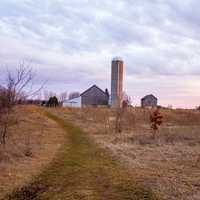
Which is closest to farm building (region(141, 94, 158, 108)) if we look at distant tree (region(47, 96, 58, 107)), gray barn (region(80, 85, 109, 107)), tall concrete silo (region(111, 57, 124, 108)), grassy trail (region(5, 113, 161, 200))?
gray barn (region(80, 85, 109, 107))

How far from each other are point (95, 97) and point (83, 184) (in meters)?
102

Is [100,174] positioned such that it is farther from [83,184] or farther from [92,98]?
[92,98]

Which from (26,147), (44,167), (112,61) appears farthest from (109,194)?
(112,61)

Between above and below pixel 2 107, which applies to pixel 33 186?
below

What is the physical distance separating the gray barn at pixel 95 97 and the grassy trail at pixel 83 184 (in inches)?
3774

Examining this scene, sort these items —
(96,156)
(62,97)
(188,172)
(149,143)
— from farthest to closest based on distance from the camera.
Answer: (62,97) → (149,143) → (96,156) → (188,172)

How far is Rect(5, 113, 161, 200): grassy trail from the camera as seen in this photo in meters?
10.8

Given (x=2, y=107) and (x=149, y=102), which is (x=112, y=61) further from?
(x=2, y=107)

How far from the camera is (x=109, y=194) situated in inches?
428

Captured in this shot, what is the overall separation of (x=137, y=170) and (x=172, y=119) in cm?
5861

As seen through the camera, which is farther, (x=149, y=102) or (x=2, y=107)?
(x=149, y=102)

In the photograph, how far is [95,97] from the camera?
376 feet

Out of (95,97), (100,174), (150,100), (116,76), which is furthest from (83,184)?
(150,100)

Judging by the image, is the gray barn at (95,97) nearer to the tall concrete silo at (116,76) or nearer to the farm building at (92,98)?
the farm building at (92,98)
